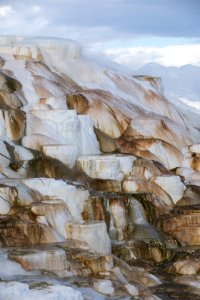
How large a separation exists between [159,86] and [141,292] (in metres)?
15.6

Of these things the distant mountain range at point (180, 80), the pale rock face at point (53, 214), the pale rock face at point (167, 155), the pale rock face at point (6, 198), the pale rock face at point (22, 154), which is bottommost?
the pale rock face at point (53, 214)

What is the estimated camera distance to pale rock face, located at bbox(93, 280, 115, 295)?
15.4 m

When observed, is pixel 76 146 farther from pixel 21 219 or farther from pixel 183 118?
pixel 183 118

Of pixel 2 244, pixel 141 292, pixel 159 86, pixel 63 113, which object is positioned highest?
pixel 159 86

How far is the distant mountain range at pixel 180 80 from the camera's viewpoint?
45.6 m

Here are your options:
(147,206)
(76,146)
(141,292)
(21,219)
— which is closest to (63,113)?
(76,146)

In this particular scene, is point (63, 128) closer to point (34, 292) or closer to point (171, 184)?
point (171, 184)

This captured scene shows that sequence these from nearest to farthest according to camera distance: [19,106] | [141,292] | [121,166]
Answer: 1. [141,292]
2. [121,166]
3. [19,106]

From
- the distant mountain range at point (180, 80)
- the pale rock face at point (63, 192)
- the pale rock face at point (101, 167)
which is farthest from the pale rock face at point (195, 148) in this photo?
the distant mountain range at point (180, 80)

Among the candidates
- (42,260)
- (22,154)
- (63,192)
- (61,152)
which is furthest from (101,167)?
(42,260)

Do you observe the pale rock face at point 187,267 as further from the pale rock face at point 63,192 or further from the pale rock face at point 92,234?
the pale rock face at point 63,192

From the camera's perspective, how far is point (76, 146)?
73.2 ft

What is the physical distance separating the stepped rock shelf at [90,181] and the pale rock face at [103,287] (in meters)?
0.02

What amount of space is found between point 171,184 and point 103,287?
23.5ft
